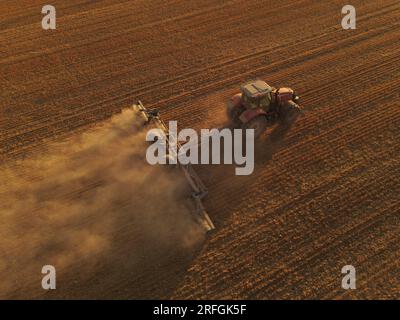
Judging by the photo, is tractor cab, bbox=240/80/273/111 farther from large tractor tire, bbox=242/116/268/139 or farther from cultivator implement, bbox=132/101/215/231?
cultivator implement, bbox=132/101/215/231

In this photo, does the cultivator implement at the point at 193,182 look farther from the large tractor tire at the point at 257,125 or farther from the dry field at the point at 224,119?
the large tractor tire at the point at 257,125

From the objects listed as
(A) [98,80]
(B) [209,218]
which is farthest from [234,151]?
(A) [98,80]

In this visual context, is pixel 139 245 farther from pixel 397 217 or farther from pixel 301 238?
pixel 397 217

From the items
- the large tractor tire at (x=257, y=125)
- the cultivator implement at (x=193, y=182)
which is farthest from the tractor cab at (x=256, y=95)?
the cultivator implement at (x=193, y=182)

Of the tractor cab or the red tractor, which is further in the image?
the red tractor

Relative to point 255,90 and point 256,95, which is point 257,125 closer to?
point 256,95

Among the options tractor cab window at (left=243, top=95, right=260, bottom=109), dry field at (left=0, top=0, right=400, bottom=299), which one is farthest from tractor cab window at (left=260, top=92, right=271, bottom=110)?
dry field at (left=0, top=0, right=400, bottom=299)
